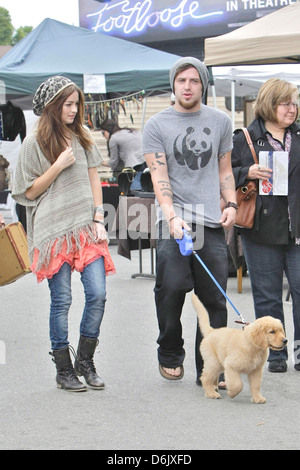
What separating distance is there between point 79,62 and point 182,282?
8.33 metres

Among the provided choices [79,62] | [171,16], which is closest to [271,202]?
[79,62]

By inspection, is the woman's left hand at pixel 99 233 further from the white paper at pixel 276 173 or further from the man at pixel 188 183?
the white paper at pixel 276 173

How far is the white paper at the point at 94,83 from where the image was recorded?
12.1 meters

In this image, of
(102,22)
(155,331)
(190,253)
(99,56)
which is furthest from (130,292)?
(102,22)

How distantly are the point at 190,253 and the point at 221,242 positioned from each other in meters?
0.36

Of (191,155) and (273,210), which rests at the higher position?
(191,155)

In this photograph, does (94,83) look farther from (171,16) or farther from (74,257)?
(171,16)

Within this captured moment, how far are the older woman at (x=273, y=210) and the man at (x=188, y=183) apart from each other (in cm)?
47

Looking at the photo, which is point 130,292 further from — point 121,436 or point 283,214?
point 121,436

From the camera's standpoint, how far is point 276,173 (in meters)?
5.27

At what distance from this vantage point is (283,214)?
5.32m

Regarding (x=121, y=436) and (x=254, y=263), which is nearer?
(x=121, y=436)

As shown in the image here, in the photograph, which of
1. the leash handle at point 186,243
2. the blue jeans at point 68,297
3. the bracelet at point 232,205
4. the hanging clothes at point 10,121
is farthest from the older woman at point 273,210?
the hanging clothes at point 10,121

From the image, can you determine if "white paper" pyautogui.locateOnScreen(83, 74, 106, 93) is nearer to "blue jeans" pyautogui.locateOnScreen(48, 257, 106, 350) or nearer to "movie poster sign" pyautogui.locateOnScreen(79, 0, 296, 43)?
"blue jeans" pyautogui.locateOnScreen(48, 257, 106, 350)
